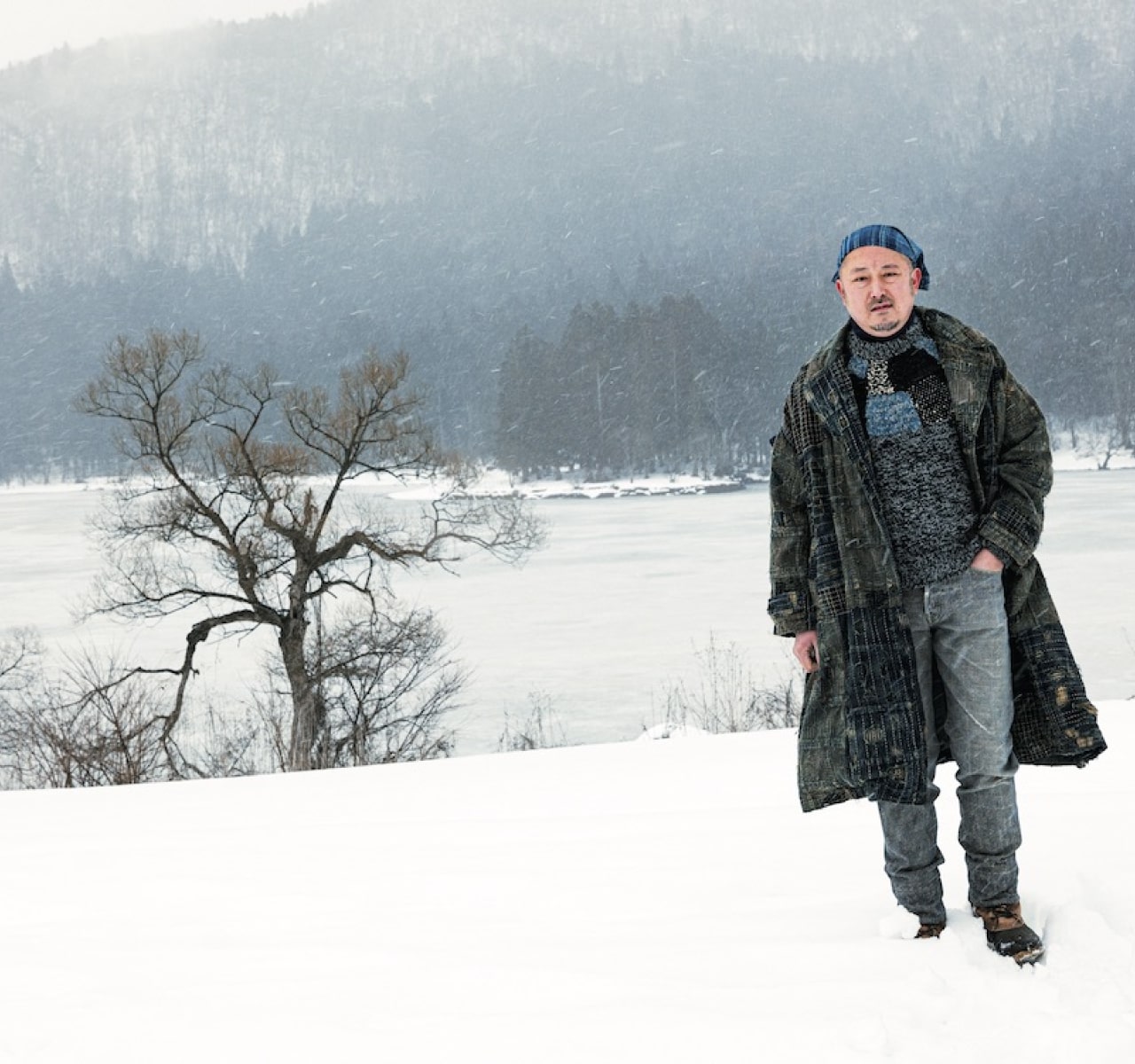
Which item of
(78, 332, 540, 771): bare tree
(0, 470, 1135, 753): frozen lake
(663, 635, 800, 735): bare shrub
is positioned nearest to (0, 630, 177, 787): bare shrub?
(78, 332, 540, 771): bare tree

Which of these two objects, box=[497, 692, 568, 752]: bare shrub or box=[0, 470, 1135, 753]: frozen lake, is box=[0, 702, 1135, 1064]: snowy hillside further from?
box=[0, 470, 1135, 753]: frozen lake

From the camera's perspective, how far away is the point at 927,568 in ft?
6.45

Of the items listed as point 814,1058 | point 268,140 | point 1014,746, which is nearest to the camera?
point 814,1058

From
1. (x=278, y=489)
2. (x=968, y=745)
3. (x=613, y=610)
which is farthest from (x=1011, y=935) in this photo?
(x=613, y=610)

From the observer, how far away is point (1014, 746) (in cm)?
206

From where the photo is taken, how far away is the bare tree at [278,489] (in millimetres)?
15289

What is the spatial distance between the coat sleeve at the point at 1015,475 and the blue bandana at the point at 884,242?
0.27 metres

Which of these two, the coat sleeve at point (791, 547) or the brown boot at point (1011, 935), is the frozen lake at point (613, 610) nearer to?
the brown boot at point (1011, 935)

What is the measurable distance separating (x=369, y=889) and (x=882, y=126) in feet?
602

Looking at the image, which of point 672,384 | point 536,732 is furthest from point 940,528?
point 672,384

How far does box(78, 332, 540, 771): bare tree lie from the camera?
50.2 ft

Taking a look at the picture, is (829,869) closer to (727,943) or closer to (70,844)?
(727,943)

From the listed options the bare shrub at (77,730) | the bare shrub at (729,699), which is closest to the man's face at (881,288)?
the bare shrub at (729,699)


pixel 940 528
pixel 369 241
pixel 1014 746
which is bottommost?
pixel 1014 746
